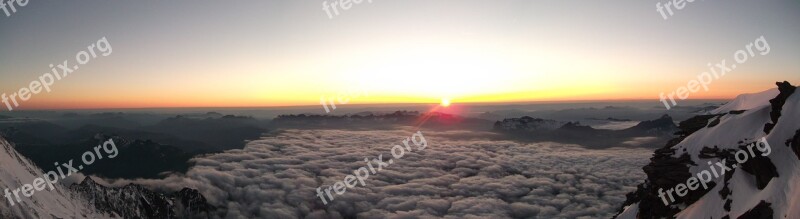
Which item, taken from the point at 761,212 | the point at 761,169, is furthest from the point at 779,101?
the point at 761,212

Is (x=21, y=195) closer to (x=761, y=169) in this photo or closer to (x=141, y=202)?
(x=761, y=169)

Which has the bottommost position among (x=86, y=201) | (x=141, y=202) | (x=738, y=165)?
(x=141, y=202)

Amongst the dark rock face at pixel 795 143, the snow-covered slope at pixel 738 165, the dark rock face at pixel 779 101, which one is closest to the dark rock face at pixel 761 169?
the snow-covered slope at pixel 738 165

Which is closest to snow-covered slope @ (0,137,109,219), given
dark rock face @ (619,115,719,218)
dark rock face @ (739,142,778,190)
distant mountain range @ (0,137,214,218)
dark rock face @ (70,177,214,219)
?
distant mountain range @ (0,137,214,218)

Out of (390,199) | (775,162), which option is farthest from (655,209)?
(390,199)

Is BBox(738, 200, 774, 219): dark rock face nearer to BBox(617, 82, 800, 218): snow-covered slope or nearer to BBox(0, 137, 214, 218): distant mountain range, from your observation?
BBox(617, 82, 800, 218): snow-covered slope

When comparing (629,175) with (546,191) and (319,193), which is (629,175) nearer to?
(546,191)

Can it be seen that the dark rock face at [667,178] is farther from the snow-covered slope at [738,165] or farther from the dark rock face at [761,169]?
the dark rock face at [761,169]

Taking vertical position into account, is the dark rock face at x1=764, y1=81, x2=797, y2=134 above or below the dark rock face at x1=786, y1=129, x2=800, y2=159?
above
